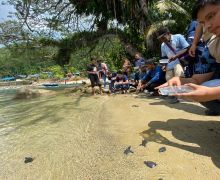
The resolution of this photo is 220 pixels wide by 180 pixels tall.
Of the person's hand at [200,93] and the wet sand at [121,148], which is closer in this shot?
the person's hand at [200,93]

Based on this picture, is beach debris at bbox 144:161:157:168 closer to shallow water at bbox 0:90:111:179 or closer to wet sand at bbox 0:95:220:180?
wet sand at bbox 0:95:220:180

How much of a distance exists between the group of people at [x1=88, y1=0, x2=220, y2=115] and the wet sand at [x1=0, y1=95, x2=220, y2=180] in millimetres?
378

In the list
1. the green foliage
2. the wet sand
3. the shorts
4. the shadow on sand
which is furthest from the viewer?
the green foliage

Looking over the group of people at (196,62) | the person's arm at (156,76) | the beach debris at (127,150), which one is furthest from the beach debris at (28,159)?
the person's arm at (156,76)

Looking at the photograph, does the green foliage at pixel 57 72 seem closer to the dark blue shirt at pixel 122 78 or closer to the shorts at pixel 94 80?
the shorts at pixel 94 80

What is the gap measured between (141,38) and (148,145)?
11.1 metres

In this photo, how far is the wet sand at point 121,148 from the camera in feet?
8.32

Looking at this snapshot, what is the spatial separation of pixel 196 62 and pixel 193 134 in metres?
1.21

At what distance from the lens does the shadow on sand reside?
2732mm

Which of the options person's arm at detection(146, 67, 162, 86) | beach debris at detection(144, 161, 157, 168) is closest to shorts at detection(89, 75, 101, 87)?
person's arm at detection(146, 67, 162, 86)

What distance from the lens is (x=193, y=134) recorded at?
318cm

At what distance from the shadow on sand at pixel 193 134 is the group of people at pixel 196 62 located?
23 centimetres

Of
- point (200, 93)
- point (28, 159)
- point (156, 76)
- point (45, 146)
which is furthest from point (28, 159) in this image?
point (156, 76)

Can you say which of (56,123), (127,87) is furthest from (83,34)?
(56,123)
